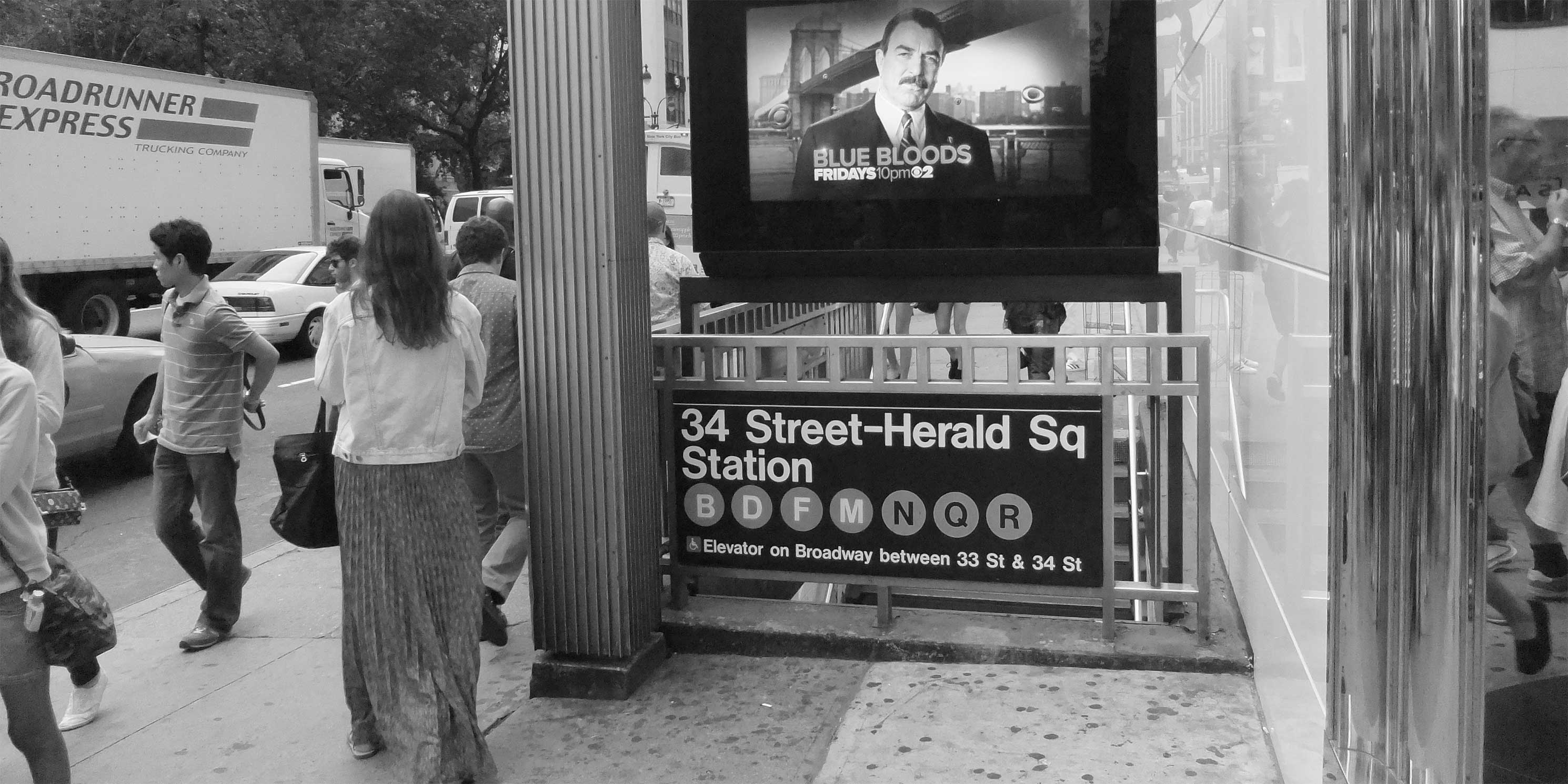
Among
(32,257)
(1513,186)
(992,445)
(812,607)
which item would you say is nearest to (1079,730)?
(992,445)

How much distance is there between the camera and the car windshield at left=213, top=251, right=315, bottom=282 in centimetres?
1817

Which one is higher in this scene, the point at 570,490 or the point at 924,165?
the point at 924,165

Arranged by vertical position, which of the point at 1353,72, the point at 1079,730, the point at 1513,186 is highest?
the point at 1353,72

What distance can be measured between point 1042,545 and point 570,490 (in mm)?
1746

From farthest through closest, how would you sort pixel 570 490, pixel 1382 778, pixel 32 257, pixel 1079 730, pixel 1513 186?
pixel 32 257
pixel 570 490
pixel 1079 730
pixel 1382 778
pixel 1513 186

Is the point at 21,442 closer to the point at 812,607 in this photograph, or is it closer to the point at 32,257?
the point at 812,607

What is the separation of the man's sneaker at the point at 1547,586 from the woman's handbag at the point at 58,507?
400 cm

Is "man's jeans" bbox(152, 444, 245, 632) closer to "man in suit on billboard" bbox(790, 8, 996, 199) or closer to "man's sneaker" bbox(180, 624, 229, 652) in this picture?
"man's sneaker" bbox(180, 624, 229, 652)

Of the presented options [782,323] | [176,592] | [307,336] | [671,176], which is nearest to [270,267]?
[307,336]

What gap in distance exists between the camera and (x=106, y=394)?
941 cm

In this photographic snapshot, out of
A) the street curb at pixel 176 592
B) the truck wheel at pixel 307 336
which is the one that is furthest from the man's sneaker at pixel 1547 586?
the truck wheel at pixel 307 336

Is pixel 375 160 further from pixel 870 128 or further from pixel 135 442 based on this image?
pixel 870 128

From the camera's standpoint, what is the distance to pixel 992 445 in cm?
492

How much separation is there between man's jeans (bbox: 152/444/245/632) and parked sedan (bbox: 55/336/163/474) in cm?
374
